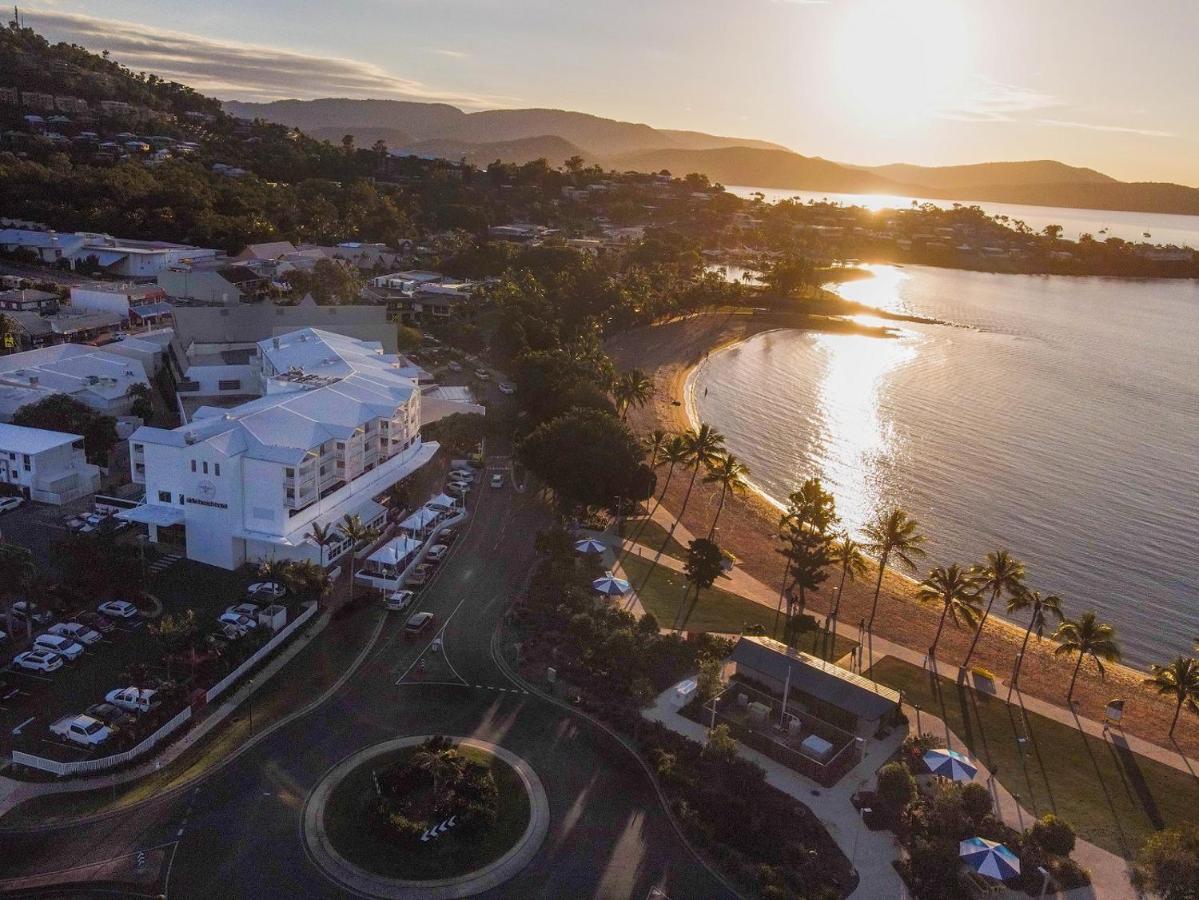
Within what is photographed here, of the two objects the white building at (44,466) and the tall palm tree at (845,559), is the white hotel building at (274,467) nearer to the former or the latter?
the white building at (44,466)

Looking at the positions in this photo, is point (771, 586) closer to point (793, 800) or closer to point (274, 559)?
point (793, 800)

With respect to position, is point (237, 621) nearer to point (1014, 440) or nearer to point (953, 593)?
point (953, 593)

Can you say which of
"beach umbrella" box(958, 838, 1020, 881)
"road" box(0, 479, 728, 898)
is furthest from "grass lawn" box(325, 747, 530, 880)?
"beach umbrella" box(958, 838, 1020, 881)

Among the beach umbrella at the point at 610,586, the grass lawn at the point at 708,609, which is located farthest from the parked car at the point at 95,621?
the grass lawn at the point at 708,609

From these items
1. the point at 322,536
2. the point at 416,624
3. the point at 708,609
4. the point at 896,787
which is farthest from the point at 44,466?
the point at 896,787

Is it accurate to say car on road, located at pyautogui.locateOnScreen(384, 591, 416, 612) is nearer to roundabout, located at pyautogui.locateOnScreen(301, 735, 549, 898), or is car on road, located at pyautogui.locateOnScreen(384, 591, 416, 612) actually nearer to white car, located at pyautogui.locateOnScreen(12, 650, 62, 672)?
roundabout, located at pyautogui.locateOnScreen(301, 735, 549, 898)
